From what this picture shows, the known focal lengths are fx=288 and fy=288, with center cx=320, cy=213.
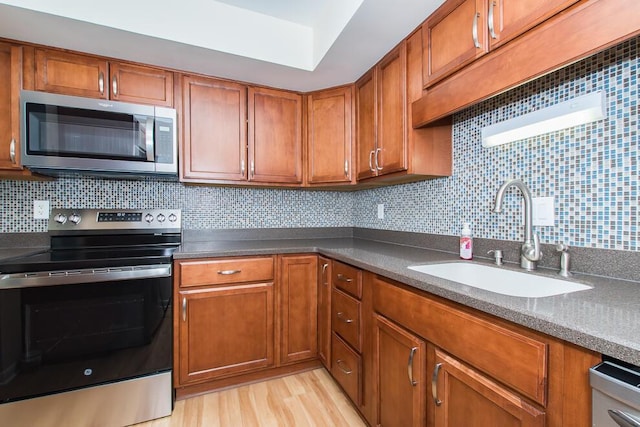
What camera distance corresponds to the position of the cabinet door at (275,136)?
219cm

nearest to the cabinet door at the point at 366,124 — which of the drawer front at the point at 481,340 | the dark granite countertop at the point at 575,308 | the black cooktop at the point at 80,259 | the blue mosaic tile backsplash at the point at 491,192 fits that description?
the blue mosaic tile backsplash at the point at 491,192

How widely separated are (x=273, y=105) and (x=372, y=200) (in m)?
1.12

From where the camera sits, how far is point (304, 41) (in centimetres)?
197

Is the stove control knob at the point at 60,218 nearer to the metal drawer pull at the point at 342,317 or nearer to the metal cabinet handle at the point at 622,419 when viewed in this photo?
the metal drawer pull at the point at 342,317

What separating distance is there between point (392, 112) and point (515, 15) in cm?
79

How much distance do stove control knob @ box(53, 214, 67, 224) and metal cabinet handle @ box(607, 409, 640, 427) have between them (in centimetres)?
266

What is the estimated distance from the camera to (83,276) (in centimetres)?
147

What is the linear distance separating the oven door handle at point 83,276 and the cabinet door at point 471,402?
4.76 feet

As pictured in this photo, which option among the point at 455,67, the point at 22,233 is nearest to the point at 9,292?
the point at 22,233

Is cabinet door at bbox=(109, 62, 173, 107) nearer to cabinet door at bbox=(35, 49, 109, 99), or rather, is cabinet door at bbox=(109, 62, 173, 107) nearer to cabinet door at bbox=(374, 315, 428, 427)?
cabinet door at bbox=(35, 49, 109, 99)

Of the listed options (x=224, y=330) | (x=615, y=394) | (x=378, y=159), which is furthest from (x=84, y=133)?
(x=615, y=394)

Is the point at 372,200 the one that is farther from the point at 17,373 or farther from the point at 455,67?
the point at 17,373

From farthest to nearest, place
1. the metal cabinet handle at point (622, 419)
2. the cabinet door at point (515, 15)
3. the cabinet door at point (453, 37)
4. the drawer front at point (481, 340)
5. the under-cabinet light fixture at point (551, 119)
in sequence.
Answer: the cabinet door at point (453, 37)
the under-cabinet light fixture at point (551, 119)
the cabinet door at point (515, 15)
the drawer front at point (481, 340)
the metal cabinet handle at point (622, 419)

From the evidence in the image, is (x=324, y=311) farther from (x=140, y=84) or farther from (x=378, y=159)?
(x=140, y=84)
